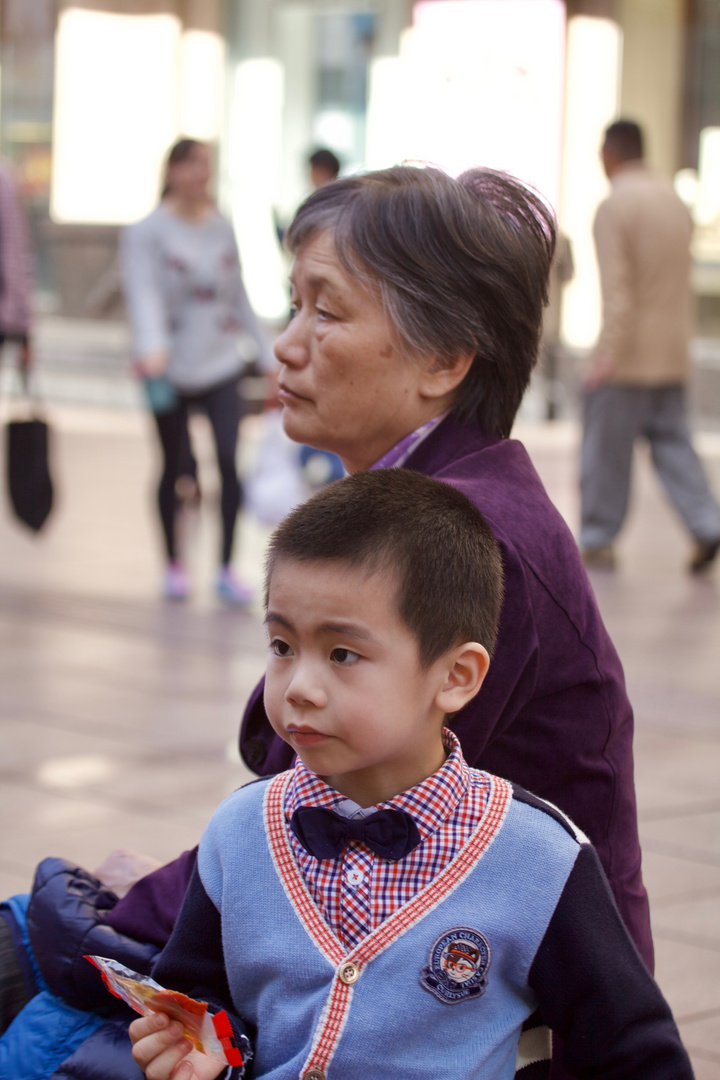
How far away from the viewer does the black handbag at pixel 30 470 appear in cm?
607

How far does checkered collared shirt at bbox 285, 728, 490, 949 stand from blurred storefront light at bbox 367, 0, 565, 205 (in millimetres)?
12650

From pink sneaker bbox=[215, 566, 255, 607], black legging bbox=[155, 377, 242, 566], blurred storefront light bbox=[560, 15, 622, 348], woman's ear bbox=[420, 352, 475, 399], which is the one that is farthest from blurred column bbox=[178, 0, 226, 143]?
woman's ear bbox=[420, 352, 475, 399]

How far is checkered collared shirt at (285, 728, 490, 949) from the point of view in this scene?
161 cm

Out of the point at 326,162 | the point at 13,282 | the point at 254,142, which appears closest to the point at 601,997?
the point at 13,282

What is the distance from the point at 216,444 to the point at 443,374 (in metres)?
4.78

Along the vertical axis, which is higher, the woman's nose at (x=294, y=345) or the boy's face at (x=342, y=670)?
the woman's nose at (x=294, y=345)

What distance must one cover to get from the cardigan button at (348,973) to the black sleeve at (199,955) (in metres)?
0.17

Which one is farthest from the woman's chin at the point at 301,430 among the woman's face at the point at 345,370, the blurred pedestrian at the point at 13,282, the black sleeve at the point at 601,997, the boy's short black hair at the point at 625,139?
the boy's short black hair at the point at 625,139

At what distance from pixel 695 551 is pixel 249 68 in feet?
46.9

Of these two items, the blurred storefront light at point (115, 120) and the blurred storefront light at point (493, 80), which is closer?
the blurred storefront light at point (493, 80)

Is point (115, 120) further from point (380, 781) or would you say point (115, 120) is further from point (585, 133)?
point (380, 781)

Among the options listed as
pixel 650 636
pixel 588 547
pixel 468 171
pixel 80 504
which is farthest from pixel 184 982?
pixel 80 504

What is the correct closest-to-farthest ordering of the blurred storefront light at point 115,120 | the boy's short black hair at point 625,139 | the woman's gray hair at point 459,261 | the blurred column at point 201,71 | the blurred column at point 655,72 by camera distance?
the woman's gray hair at point 459,261, the boy's short black hair at point 625,139, the blurred column at point 655,72, the blurred storefront light at point 115,120, the blurred column at point 201,71

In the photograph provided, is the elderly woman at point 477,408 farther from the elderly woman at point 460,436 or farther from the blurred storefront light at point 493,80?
the blurred storefront light at point 493,80
